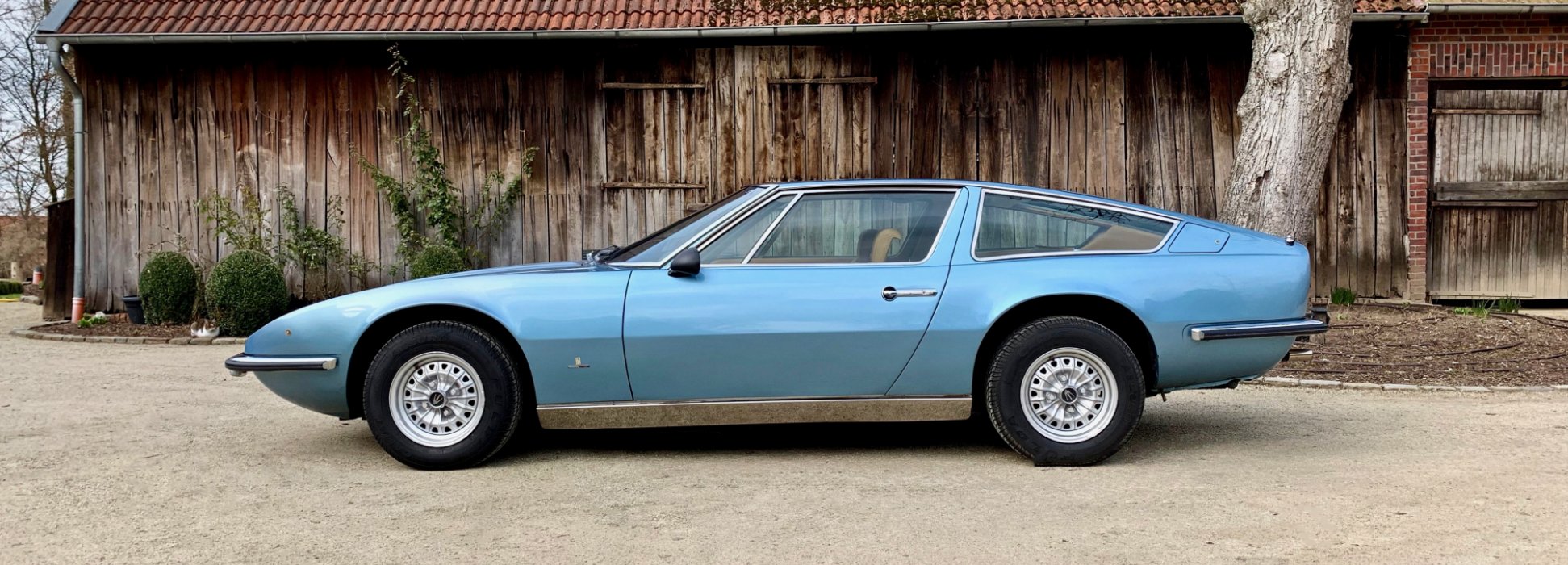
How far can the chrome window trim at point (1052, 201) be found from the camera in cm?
554

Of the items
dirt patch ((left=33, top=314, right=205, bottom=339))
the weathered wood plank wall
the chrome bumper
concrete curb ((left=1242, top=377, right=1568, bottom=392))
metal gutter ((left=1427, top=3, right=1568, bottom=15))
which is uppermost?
metal gutter ((left=1427, top=3, right=1568, bottom=15))

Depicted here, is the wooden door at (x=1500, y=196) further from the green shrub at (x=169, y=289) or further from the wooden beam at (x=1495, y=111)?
the green shrub at (x=169, y=289)

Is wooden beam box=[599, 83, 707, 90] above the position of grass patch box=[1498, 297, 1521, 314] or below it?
above

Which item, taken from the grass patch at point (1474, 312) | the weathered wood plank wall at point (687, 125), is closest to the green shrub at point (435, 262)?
the weathered wood plank wall at point (687, 125)

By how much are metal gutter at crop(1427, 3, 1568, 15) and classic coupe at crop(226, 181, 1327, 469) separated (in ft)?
24.7

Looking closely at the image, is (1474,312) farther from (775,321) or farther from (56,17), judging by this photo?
(56,17)

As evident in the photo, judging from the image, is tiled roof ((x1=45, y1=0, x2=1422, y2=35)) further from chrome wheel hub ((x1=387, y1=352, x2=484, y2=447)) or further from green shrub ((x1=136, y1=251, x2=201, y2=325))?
chrome wheel hub ((x1=387, y1=352, x2=484, y2=447))

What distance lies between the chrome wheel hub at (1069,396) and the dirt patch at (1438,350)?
3350 millimetres

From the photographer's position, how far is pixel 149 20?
12070mm

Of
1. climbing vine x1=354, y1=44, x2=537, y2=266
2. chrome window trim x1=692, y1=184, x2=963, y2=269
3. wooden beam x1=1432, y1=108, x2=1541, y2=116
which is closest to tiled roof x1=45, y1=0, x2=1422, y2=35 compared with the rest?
climbing vine x1=354, y1=44, x2=537, y2=266

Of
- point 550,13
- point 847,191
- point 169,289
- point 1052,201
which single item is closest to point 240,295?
point 169,289

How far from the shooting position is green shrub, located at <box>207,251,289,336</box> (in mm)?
11336

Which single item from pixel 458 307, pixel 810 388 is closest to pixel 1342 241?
pixel 810 388

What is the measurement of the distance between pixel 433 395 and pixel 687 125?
7.39 metres
